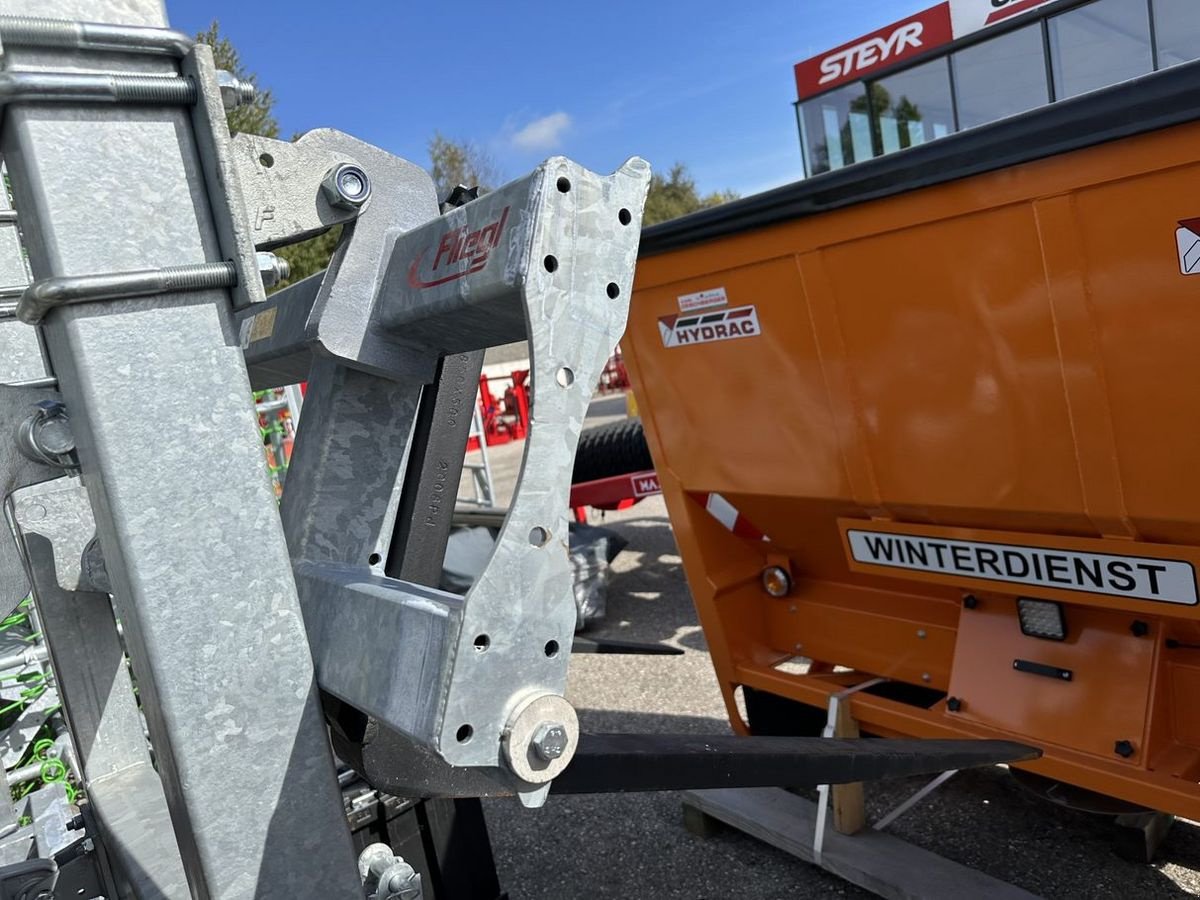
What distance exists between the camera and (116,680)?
168 centimetres

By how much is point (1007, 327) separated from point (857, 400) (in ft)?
1.53

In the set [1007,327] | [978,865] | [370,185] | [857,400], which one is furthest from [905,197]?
[978,865]

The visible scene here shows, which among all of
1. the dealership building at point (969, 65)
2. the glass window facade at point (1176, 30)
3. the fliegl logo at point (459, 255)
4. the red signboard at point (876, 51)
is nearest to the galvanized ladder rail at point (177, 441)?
the fliegl logo at point (459, 255)

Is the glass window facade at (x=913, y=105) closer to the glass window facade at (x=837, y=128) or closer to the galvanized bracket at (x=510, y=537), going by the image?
the glass window facade at (x=837, y=128)

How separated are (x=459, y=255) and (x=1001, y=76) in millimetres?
4004

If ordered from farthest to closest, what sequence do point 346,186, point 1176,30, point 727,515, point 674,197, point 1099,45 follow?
1. point 674,197
2. point 1099,45
3. point 1176,30
4. point 727,515
5. point 346,186

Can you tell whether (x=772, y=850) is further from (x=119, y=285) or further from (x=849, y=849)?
(x=119, y=285)

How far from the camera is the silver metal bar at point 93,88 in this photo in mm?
772

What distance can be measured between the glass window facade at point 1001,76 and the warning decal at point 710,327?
1.88 metres

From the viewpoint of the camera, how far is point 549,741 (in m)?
0.88

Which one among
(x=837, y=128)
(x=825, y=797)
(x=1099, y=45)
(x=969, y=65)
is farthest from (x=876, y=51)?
(x=825, y=797)

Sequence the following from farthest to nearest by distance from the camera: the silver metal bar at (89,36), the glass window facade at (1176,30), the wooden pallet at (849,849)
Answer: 1. the glass window facade at (1176,30)
2. the wooden pallet at (849,849)
3. the silver metal bar at (89,36)

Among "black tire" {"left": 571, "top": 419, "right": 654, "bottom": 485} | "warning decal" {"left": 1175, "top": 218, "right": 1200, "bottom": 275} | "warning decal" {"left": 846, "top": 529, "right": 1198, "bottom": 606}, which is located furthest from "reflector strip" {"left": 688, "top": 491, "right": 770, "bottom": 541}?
"black tire" {"left": 571, "top": 419, "right": 654, "bottom": 485}

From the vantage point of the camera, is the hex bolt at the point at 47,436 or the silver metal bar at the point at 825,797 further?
the silver metal bar at the point at 825,797
